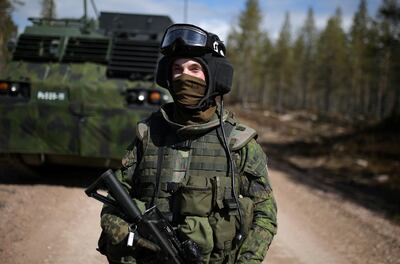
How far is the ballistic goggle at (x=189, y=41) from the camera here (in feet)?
7.79

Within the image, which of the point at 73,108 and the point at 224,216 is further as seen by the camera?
the point at 73,108

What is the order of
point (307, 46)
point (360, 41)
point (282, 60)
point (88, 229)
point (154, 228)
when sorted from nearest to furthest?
1. point (154, 228)
2. point (88, 229)
3. point (360, 41)
4. point (282, 60)
5. point (307, 46)

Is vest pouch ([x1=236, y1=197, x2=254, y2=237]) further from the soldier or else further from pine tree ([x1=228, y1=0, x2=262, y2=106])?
pine tree ([x1=228, y1=0, x2=262, y2=106])

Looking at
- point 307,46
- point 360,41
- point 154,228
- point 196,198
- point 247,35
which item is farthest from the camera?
point 307,46

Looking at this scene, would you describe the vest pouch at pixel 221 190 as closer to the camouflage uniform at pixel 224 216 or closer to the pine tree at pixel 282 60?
the camouflage uniform at pixel 224 216

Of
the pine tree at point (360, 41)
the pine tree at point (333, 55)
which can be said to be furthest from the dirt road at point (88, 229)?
the pine tree at point (333, 55)

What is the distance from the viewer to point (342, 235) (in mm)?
6641

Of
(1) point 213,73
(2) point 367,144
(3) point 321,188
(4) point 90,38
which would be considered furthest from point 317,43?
(1) point 213,73

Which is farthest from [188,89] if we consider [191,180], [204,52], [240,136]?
[191,180]

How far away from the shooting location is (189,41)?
237 centimetres

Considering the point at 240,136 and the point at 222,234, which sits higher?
the point at 240,136

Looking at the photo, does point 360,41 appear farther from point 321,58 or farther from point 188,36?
point 188,36

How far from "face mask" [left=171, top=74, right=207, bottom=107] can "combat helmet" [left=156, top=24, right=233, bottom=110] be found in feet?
0.10

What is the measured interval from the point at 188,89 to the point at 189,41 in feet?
0.82
